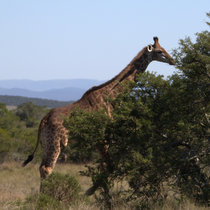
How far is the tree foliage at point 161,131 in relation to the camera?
6605 mm

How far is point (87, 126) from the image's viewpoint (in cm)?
695

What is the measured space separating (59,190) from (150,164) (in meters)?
1.94

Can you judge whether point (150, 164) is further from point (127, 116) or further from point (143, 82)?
point (143, 82)

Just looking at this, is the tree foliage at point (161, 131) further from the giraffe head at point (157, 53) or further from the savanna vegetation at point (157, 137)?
the giraffe head at point (157, 53)

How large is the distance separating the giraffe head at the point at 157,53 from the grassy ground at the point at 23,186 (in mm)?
2977

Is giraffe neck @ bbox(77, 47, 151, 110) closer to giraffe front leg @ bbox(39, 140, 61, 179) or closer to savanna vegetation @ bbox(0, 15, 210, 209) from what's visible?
giraffe front leg @ bbox(39, 140, 61, 179)

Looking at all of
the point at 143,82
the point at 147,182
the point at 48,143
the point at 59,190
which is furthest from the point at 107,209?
the point at 48,143

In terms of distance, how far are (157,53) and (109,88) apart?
1.31 m

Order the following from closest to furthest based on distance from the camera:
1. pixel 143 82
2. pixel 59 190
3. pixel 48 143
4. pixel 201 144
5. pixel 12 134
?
pixel 201 144
pixel 143 82
pixel 59 190
pixel 48 143
pixel 12 134

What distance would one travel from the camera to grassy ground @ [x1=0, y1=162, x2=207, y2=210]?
265 inches

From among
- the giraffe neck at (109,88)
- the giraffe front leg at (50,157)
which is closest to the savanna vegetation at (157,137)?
the giraffe front leg at (50,157)

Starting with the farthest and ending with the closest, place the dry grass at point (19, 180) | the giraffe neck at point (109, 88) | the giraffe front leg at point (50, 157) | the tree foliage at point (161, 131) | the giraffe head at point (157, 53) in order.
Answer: the dry grass at point (19, 180)
the giraffe head at point (157, 53)
the giraffe neck at point (109, 88)
the giraffe front leg at point (50, 157)
the tree foliage at point (161, 131)

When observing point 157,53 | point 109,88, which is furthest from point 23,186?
point 157,53

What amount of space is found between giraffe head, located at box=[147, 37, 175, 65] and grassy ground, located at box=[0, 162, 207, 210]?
2.98 m
